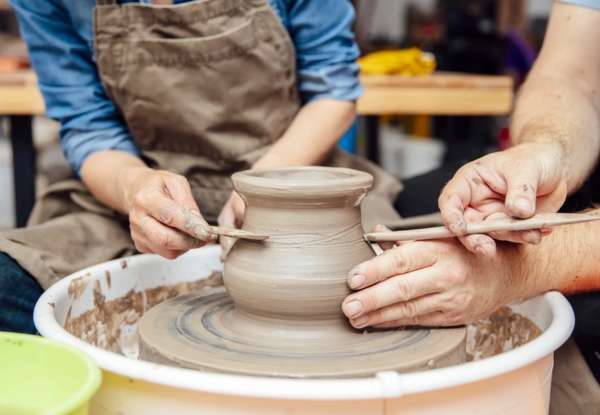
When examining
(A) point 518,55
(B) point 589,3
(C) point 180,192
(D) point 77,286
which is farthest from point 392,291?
(A) point 518,55

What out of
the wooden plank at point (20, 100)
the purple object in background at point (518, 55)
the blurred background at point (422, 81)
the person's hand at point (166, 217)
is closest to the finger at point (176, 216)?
the person's hand at point (166, 217)

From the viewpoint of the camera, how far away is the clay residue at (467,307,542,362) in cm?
114

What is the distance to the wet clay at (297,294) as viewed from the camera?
0.88m

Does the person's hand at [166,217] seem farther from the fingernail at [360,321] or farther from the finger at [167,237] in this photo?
the fingernail at [360,321]

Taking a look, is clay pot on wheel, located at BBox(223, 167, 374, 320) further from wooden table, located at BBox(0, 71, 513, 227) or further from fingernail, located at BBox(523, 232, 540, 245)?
wooden table, located at BBox(0, 71, 513, 227)

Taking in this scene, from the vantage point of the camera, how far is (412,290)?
870mm

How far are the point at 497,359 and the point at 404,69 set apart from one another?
2.11m

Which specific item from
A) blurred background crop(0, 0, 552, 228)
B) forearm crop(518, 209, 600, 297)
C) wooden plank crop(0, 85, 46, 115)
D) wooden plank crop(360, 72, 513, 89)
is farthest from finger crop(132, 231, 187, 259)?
wooden plank crop(360, 72, 513, 89)

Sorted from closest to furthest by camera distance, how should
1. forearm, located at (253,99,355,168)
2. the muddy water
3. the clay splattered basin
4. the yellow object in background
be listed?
the clay splattered basin
the muddy water
forearm, located at (253,99,355,168)
the yellow object in background

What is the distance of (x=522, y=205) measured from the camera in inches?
32.1

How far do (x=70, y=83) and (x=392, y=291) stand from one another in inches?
37.7

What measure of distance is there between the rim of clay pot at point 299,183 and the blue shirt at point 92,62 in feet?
1.61

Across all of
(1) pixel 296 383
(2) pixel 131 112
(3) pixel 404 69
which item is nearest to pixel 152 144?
(2) pixel 131 112

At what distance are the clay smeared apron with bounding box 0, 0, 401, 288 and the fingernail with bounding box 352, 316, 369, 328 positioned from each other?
452 mm
